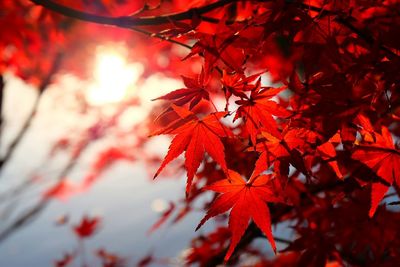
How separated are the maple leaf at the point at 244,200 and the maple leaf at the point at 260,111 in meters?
0.14

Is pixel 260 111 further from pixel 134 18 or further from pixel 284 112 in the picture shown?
Answer: pixel 134 18

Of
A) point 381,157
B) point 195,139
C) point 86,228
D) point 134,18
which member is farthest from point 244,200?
point 86,228

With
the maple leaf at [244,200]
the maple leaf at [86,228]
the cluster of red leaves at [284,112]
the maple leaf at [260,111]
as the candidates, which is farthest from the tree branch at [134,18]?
the maple leaf at [86,228]

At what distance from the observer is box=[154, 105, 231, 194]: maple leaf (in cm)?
88

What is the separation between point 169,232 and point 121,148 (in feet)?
37.3

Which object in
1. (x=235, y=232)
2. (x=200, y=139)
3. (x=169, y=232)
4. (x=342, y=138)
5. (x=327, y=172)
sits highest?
(x=200, y=139)

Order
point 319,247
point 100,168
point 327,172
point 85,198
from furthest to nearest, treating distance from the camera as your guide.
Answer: point 85,198 → point 100,168 → point 327,172 → point 319,247

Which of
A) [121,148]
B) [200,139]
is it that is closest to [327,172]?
[200,139]

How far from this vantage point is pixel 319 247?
50.3 inches

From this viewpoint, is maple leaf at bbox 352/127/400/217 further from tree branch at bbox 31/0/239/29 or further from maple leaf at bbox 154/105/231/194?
tree branch at bbox 31/0/239/29

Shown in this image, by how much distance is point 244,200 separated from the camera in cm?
98

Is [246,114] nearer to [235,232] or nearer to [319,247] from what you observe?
[235,232]

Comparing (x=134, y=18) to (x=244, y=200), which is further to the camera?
(x=134, y=18)

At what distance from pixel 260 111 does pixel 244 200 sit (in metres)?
0.23
